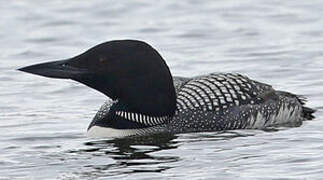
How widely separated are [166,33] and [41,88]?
2908 millimetres

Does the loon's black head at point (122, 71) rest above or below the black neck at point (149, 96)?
above

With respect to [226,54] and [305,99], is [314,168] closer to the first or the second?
[305,99]

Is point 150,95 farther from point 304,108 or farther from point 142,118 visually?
point 304,108

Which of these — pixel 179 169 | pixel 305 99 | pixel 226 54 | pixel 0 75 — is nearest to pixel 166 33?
pixel 226 54

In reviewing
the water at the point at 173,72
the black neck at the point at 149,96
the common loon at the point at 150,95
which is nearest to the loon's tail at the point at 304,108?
the water at the point at 173,72

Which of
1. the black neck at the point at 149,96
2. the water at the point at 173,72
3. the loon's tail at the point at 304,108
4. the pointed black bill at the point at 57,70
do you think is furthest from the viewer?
the loon's tail at the point at 304,108

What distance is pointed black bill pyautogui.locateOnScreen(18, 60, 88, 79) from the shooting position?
10195 mm

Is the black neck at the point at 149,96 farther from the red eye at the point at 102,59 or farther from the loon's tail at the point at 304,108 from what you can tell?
the loon's tail at the point at 304,108

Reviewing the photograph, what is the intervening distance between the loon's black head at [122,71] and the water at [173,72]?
0.36m

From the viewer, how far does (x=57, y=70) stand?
33.6 feet

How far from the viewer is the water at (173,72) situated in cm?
912

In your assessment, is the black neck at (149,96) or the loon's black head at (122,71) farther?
the black neck at (149,96)

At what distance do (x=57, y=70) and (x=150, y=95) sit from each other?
28.9 inches

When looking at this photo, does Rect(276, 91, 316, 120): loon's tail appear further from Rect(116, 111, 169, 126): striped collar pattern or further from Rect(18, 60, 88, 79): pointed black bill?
Rect(18, 60, 88, 79): pointed black bill
